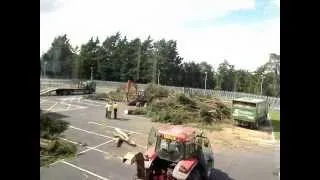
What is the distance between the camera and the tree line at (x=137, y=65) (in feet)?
3.64

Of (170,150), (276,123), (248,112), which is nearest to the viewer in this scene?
(276,123)

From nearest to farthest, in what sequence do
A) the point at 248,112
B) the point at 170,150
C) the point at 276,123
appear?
the point at 276,123
the point at 248,112
the point at 170,150

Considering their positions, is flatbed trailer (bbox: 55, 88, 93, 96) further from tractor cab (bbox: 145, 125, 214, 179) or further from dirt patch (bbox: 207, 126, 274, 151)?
dirt patch (bbox: 207, 126, 274, 151)

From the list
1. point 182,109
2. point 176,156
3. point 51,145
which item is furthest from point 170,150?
point 51,145

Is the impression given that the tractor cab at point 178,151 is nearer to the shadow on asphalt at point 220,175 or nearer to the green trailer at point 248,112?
the shadow on asphalt at point 220,175

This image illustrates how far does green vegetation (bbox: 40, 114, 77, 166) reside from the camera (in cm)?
113

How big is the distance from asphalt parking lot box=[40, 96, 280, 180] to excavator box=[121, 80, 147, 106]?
0.04 m

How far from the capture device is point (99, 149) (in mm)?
1154

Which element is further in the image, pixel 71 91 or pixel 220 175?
→ pixel 71 91

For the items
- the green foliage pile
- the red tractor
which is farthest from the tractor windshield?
the green foliage pile

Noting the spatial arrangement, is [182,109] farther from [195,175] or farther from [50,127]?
[50,127]

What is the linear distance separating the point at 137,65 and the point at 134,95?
0.10 m
